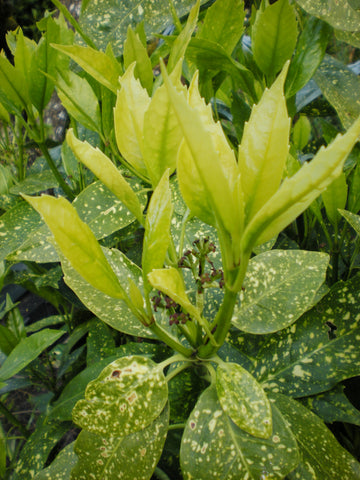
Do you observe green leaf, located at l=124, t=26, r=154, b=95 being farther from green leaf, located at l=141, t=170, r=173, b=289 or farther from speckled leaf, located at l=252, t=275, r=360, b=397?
speckled leaf, located at l=252, t=275, r=360, b=397

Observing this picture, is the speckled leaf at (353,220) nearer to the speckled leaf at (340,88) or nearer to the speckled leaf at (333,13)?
the speckled leaf at (340,88)

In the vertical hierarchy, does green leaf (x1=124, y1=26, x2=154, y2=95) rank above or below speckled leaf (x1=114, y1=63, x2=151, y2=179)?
above

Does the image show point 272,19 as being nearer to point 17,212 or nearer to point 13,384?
point 17,212

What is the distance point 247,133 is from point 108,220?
0.30m

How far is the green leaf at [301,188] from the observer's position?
0.82 ft

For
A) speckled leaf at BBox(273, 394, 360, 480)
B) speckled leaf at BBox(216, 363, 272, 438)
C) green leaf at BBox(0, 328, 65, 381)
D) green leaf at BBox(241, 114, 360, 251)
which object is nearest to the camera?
green leaf at BBox(241, 114, 360, 251)

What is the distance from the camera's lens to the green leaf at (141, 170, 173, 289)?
347mm

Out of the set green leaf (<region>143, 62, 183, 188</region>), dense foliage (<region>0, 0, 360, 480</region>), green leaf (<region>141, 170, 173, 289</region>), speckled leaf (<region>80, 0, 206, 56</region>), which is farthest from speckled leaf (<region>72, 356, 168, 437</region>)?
speckled leaf (<region>80, 0, 206, 56</region>)

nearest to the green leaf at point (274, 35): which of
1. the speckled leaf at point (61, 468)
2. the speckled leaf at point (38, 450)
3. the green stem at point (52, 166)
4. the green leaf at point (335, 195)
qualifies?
the green leaf at point (335, 195)

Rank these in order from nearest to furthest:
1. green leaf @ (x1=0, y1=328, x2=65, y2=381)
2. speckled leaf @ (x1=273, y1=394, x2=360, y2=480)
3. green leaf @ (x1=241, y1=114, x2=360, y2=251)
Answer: green leaf @ (x1=241, y1=114, x2=360, y2=251) < speckled leaf @ (x1=273, y1=394, x2=360, y2=480) < green leaf @ (x1=0, y1=328, x2=65, y2=381)

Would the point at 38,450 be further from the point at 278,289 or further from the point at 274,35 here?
the point at 274,35

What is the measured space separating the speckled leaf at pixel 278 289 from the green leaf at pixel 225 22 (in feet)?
1.20

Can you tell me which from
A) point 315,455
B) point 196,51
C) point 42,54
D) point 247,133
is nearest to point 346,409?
point 315,455

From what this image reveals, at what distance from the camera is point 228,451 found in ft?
1.34
